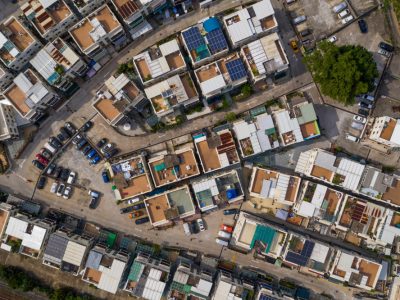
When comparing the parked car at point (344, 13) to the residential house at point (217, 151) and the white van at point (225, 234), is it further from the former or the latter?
the white van at point (225, 234)

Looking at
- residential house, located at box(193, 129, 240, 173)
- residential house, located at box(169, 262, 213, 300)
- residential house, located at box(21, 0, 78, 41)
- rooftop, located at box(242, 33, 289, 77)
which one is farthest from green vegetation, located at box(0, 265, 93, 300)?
rooftop, located at box(242, 33, 289, 77)

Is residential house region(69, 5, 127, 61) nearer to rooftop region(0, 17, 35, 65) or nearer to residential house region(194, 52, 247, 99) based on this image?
rooftop region(0, 17, 35, 65)

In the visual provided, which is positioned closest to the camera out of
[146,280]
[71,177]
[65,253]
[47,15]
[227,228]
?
[47,15]

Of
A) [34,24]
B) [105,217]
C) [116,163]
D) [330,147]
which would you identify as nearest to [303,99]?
[330,147]

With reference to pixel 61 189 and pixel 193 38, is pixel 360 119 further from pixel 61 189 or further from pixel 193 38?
pixel 61 189

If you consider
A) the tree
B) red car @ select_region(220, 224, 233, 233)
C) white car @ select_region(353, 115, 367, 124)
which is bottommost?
red car @ select_region(220, 224, 233, 233)

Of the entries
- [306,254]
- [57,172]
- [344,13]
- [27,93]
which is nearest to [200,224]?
[306,254]

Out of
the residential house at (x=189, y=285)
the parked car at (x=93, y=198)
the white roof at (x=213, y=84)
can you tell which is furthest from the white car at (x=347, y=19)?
the parked car at (x=93, y=198)
